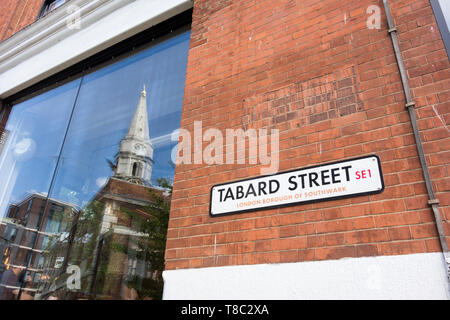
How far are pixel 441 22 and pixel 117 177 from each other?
Answer: 3.58 metres

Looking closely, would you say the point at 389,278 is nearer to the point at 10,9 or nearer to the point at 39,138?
the point at 39,138

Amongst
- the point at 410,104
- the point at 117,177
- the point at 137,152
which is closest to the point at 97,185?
the point at 117,177

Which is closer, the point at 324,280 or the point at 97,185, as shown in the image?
the point at 324,280

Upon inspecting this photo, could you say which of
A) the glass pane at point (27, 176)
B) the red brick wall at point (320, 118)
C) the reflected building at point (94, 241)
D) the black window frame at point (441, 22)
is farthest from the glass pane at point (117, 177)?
the black window frame at point (441, 22)

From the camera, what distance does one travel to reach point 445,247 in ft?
6.11

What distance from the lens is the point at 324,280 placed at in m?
2.11

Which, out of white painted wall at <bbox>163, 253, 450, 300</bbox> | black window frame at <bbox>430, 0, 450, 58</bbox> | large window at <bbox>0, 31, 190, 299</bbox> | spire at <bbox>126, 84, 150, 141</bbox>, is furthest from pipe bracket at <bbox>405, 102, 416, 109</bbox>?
spire at <bbox>126, 84, 150, 141</bbox>

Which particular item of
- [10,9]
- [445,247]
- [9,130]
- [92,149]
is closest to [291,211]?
[445,247]

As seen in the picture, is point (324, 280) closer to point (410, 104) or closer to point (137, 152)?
point (410, 104)

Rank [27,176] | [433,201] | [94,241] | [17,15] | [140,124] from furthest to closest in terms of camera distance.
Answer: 1. [17,15]
2. [27,176]
3. [140,124]
4. [94,241]
5. [433,201]

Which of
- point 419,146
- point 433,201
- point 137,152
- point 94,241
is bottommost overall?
point 433,201

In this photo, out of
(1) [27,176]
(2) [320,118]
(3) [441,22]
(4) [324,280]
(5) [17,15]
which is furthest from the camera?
(5) [17,15]

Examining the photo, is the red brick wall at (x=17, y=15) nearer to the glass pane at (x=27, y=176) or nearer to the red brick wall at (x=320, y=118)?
the glass pane at (x=27, y=176)

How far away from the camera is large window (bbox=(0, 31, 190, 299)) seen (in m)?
3.66
